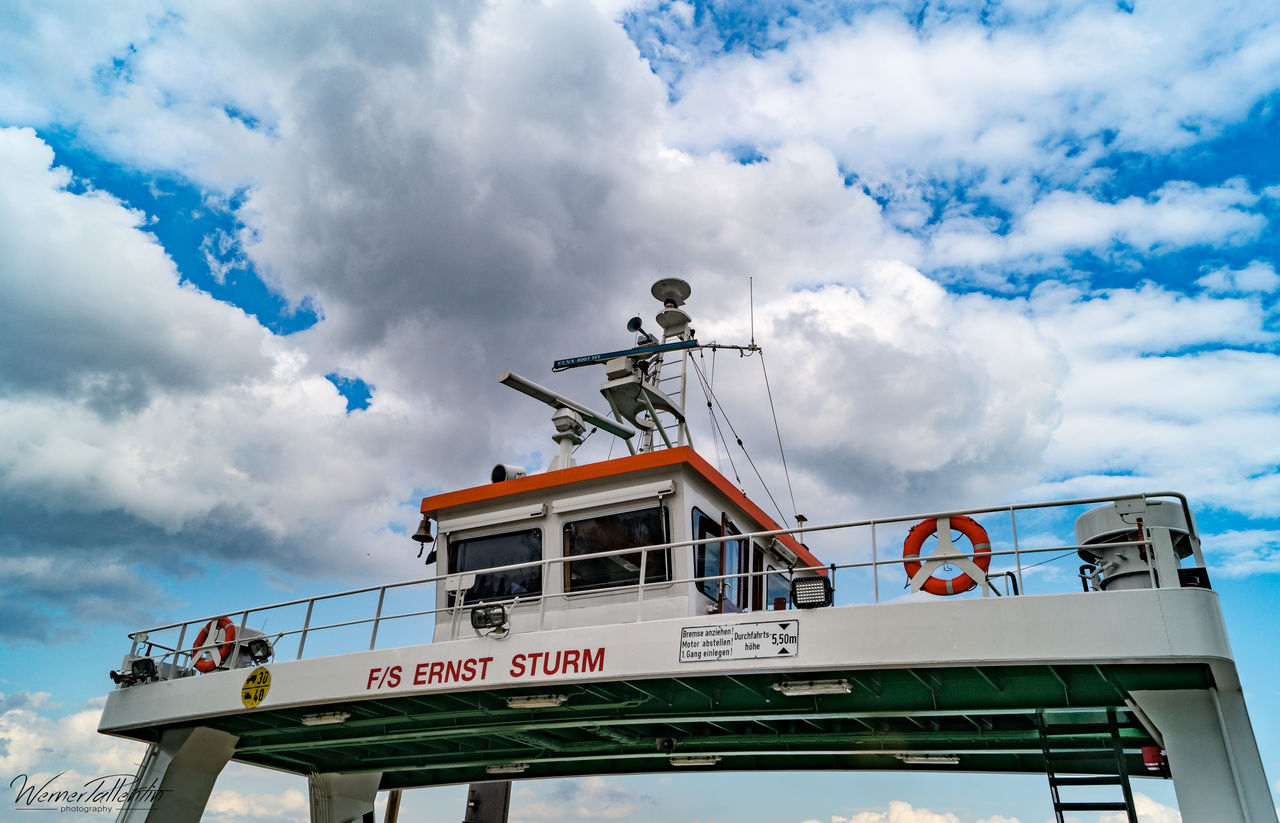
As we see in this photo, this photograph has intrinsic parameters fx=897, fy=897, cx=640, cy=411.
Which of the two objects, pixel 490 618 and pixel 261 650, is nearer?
pixel 490 618

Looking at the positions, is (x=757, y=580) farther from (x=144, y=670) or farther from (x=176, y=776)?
(x=144, y=670)

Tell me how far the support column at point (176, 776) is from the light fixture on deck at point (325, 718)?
278cm

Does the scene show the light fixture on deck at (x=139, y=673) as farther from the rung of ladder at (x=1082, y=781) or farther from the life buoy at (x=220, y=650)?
the rung of ladder at (x=1082, y=781)

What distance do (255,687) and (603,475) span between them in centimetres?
612

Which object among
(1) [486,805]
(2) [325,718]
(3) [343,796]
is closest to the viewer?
(2) [325,718]

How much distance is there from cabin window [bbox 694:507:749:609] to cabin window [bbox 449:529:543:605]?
8.07 ft

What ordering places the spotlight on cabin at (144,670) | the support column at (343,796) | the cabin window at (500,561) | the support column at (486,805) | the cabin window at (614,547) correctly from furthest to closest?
the support column at (486,805), the support column at (343,796), the spotlight on cabin at (144,670), the cabin window at (500,561), the cabin window at (614,547)

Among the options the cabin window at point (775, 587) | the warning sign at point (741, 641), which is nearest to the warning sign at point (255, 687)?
the warning sign at point (741, 641)

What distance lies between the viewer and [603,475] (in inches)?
531

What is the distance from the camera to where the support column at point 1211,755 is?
855cm

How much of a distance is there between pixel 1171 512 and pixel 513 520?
9.00m

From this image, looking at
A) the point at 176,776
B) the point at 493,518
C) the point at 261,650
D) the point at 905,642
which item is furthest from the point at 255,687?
the point at 905,642

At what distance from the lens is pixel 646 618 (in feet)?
40.9

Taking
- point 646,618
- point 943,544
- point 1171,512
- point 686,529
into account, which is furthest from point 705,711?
point 1171,512
